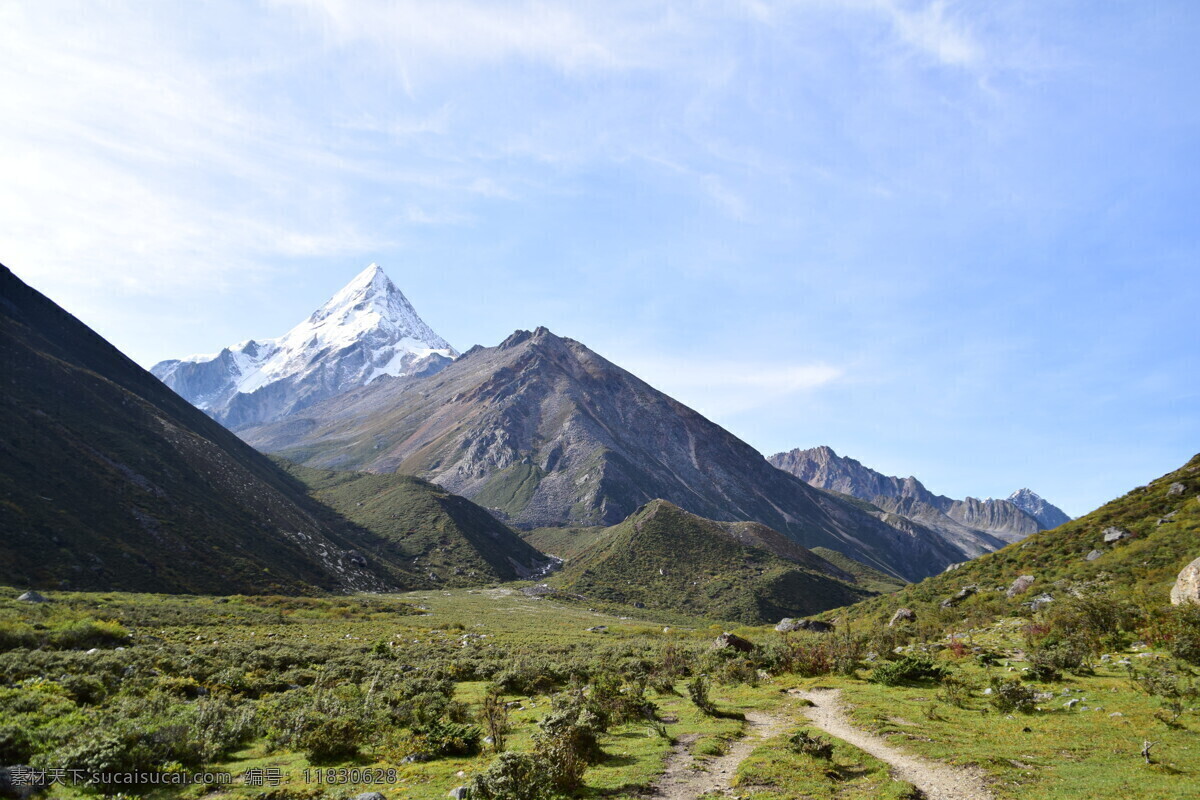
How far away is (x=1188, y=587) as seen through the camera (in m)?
23.6

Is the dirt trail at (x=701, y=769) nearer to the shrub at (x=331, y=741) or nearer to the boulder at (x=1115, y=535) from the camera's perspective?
the shrub at (x=331, y=741)

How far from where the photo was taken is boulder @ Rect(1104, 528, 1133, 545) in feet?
136

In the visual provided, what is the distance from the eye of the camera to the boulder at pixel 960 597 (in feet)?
145

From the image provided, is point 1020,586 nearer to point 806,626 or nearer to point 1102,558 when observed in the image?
point 1102,558

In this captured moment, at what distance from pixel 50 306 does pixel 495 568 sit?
105175 mm

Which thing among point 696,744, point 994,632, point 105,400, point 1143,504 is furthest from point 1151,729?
point 105,400

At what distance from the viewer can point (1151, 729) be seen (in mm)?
14172

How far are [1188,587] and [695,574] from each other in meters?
101

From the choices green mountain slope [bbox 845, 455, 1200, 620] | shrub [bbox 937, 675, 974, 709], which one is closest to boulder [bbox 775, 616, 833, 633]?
green mountain slope [bbox 845, 455, 1200, 620]

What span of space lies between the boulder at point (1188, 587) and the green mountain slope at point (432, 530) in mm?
114915

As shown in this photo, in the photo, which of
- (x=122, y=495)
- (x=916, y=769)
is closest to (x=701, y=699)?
(x=916, y=769)

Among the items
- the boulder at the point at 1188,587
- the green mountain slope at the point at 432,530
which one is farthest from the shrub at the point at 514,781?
the green mountain slope at the point at 432,530

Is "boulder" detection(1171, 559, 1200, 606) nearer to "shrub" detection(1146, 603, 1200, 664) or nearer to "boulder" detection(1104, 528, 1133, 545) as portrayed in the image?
"shrub" detection(1146, 603, 1200, 664)

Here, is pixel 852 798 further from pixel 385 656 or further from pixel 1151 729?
pixel 385 656
